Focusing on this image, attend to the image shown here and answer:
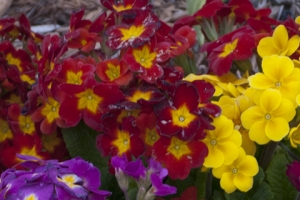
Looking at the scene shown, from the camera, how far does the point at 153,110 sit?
1.32 meters

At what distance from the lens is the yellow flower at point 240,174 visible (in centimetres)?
133

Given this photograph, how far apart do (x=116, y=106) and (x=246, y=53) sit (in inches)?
14.4

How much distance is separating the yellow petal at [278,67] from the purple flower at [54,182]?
1.55 feet

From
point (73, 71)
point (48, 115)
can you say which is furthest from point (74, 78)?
point (48, 115)

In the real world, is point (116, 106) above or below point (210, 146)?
above

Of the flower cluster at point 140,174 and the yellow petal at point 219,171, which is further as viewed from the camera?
the yellow petal at point 219,171

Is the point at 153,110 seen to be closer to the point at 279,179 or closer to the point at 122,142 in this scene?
the point at 122,142

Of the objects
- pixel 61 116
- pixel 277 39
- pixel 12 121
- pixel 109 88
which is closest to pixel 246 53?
pixel 277 39

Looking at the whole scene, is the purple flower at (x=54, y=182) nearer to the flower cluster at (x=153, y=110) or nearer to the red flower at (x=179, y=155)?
the flower cluster at (x=153, y=110)

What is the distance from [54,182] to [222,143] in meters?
0.43

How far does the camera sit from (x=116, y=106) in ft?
4.32

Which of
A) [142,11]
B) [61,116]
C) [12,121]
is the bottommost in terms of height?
[12,121]

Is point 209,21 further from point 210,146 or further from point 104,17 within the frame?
point 210,146

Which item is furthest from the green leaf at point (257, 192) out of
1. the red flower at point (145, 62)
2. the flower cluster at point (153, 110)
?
the red flower at point (145, 62)
